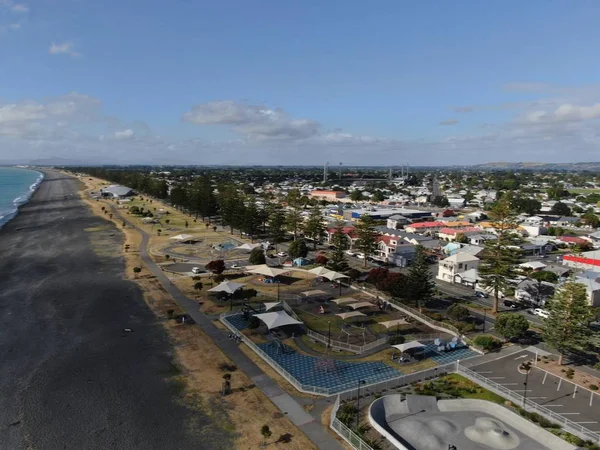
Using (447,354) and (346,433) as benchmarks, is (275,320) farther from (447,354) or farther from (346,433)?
(346,433)

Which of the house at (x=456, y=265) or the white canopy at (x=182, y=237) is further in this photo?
the white canopy at (x=182, y=237)

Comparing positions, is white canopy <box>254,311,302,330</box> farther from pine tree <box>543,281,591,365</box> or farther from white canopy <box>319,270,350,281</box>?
pine tree <box>543,281,591,365</box>

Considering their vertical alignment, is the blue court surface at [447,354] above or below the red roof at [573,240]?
below

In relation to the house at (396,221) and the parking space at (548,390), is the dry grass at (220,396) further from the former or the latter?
the house at (396,221)

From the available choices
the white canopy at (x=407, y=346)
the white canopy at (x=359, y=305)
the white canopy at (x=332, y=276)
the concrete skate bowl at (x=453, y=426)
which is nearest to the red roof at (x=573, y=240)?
the white canopy at (x=332, y=276)

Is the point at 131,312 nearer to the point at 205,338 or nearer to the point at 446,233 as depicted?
the point at 205,338

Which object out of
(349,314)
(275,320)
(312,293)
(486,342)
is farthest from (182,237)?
(486,342)
